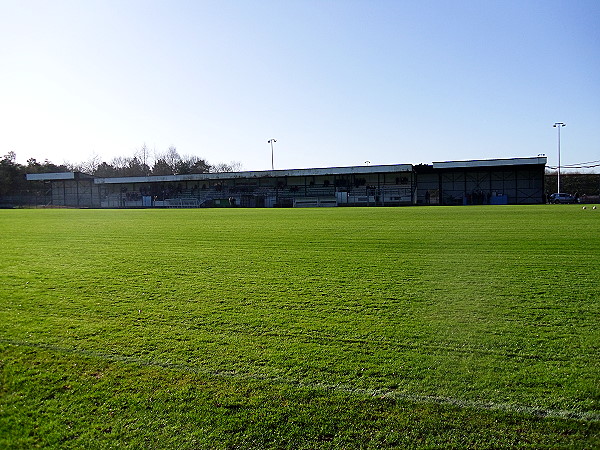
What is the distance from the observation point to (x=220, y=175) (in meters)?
60.5

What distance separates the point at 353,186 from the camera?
188 feet

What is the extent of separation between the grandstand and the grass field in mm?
45214

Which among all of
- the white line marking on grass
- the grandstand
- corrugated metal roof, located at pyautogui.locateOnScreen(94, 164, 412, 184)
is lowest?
the white line marking on grass

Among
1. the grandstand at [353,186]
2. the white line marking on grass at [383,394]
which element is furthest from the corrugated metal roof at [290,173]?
the white line marking on grass at [383,394]

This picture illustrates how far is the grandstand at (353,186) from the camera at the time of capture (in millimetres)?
52906

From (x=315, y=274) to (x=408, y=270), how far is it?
1.63m

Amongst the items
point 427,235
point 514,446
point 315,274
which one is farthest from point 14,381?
point 427,235

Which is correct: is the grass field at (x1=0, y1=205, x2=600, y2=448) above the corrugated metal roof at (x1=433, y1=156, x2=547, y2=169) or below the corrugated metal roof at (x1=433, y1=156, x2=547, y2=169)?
below

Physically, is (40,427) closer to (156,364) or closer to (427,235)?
(156,364)

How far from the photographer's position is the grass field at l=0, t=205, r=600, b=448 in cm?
287

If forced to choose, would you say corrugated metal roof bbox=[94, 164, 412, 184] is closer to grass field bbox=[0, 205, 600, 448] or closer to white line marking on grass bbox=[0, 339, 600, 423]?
grass field bbox=[0, 205, 600, 448]

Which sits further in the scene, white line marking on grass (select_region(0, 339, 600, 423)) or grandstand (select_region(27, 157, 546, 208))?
grandstand (select_region(27, 157, 546, 208))

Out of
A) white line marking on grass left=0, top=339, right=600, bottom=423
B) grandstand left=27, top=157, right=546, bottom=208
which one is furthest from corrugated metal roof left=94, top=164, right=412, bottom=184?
white line marking on grass left=0, top=339, right=600, bottom=423

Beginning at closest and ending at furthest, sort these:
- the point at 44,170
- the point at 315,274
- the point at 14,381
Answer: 1. the point at 14,381
2. the point at 315,274
3. the point at 44,170
